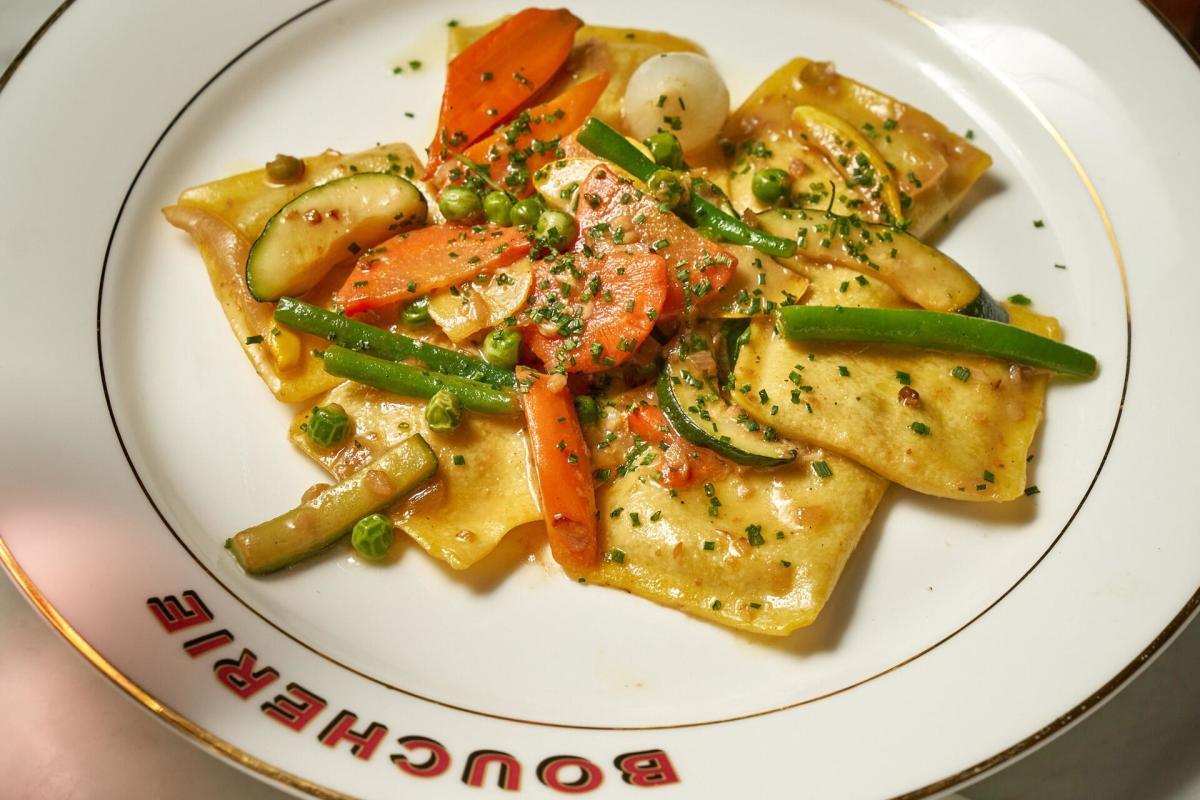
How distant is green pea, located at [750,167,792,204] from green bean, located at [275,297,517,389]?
185 cm

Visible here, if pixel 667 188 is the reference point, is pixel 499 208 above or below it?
below

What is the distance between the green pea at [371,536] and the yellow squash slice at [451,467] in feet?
0.38

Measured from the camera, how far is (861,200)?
5.75 m

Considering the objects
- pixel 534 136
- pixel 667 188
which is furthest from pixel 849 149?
pixel 534 136

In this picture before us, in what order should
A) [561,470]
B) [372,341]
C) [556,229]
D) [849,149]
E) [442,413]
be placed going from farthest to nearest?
[849,149], [556,229], [372,341], [442,413], [561,470]

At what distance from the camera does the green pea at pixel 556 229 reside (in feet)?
17.2

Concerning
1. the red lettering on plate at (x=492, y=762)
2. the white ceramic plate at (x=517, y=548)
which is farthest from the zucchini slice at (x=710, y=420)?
the red lettering on plate at (x=492, y=762)

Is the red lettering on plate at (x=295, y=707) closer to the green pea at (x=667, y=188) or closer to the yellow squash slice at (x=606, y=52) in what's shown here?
the green pea at (x=667, y=188)

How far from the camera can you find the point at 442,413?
15.9 ft

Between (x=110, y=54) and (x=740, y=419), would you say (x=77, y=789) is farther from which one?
(x=110, y=54)

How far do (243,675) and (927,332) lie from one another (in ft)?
11.9

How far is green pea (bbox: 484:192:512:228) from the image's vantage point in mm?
5496

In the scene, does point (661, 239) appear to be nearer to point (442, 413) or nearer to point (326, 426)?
point (442, 413)

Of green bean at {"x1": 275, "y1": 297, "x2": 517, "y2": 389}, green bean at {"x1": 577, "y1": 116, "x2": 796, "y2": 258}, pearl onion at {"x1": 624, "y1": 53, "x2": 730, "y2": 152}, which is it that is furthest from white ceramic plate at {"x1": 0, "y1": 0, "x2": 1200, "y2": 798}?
green bean at {"x1": 577, "y1": 116, "x2": 796, "y2": 258}
